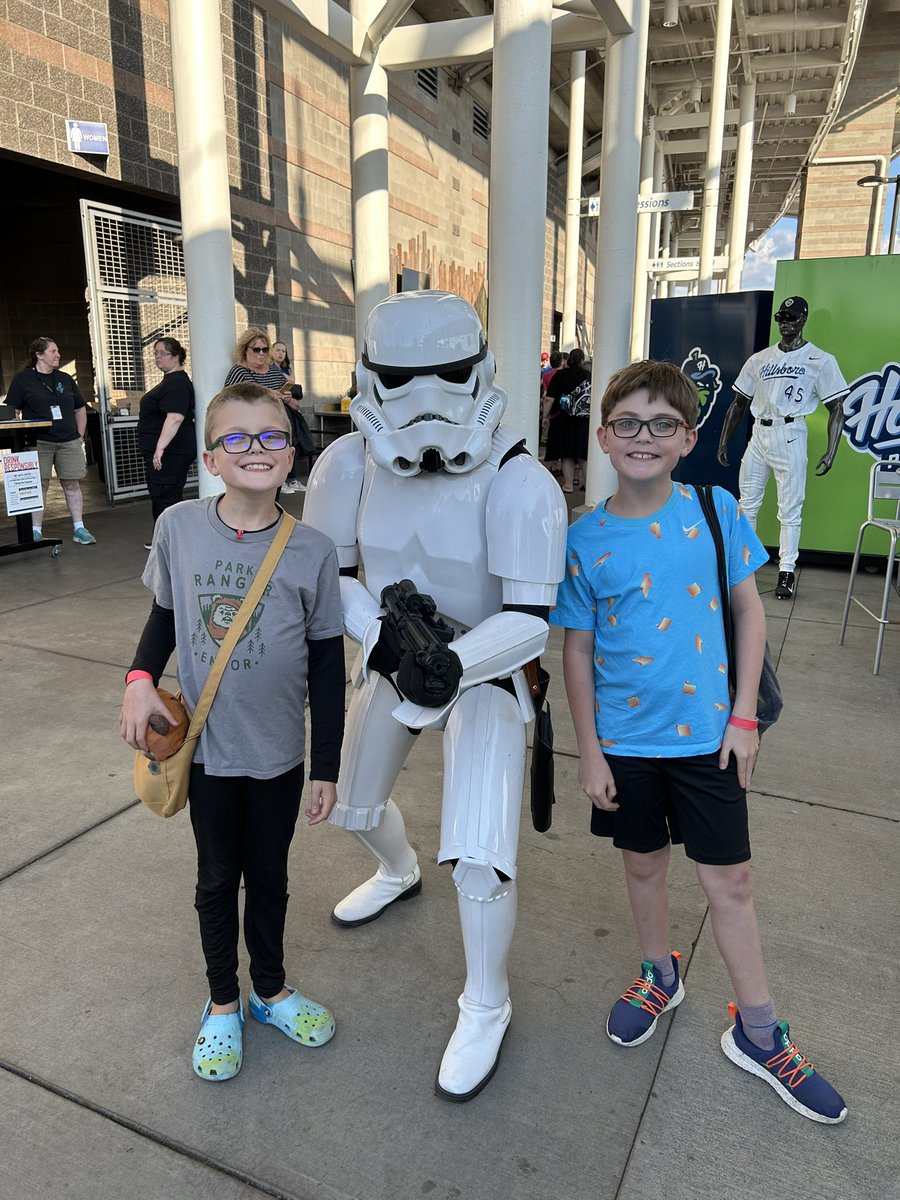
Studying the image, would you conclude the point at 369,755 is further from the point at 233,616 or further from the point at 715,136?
the point at 715,136

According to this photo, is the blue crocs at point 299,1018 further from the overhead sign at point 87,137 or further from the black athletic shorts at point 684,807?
the overhead sign at point 87,137

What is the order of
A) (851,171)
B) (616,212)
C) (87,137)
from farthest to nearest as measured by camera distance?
(851,171)
(616,212)
(87,137)

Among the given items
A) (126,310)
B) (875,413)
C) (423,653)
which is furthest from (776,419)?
Answer: (126,310)

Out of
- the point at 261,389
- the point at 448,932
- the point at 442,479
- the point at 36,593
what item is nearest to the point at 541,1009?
the point at 448,932

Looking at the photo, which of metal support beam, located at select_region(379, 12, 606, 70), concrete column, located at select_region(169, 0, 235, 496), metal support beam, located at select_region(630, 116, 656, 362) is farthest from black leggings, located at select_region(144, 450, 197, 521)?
metal support beam, located at select_region(630, 116, 656, 362)

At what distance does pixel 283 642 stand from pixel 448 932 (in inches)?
43.9

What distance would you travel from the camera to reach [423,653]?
1685 millimetres

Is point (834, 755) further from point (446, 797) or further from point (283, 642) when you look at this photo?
point (283, 642)

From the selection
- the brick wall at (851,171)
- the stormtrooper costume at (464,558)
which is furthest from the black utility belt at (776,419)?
the brick wall at (851,171)

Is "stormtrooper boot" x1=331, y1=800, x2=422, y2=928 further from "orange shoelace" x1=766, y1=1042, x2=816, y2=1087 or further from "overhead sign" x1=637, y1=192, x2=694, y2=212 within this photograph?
"overhead sign" x1=637, y1=192, x2=694, y2=212

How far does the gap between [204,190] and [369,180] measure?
2.13 meters

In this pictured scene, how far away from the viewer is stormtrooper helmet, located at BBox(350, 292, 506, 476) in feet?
6.28

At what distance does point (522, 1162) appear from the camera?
1.68 meters

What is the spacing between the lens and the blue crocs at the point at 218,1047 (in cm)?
187
